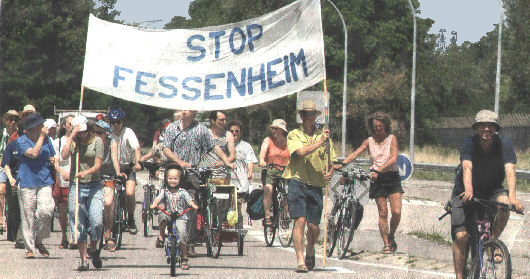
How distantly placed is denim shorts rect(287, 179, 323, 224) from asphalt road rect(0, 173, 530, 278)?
0.56 metres

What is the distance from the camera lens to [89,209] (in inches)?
462

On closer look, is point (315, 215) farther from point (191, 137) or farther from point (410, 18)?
point (410, 18)

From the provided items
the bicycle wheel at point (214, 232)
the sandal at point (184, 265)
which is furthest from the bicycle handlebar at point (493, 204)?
the bicycle wheel at point (214, 232)

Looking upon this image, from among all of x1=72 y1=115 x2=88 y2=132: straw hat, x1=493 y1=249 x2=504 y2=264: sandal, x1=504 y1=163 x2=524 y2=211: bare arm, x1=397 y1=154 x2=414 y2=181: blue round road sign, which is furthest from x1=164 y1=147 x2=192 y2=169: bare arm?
x1=397 y1=154 x2=414 y2=181: blue round road sign

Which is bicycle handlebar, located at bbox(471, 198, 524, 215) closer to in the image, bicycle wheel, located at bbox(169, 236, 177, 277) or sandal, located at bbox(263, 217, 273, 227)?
bicycle wheel, located at bbox(169, 236, 177, 277)

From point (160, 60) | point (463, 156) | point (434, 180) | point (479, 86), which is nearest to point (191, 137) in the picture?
point (160, 60)

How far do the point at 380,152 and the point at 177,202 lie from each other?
9.70 ft

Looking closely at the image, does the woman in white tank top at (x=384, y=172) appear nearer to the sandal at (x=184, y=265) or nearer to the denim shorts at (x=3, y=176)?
the sandal at (x=184, y=265)

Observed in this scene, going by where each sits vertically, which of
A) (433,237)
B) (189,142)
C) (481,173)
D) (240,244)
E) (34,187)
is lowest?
(240,244)

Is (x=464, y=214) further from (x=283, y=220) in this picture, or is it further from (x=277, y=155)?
(x=277, y=155)

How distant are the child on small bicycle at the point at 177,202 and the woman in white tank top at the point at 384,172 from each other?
2.57 m

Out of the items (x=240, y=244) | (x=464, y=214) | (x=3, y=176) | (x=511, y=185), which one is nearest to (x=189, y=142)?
(x=240, y=244)

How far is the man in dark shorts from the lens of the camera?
930 cm

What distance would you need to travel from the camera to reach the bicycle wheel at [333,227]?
43.5 feet
